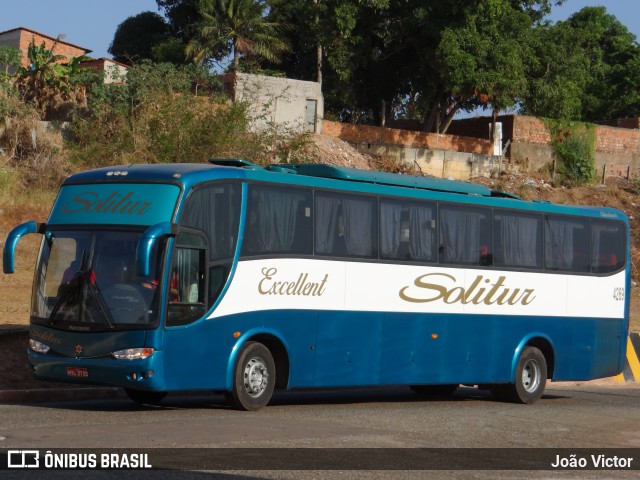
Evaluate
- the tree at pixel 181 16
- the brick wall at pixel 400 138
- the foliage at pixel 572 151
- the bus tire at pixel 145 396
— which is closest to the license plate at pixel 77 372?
the bus tire at pixel 145 396

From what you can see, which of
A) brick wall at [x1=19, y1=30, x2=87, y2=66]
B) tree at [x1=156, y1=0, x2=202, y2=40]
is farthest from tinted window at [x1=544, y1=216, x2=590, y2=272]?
tree at [x1=156, y1=0, x2=202, y2=40]

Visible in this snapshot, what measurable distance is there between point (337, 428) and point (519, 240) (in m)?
6.87

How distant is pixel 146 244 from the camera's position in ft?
42.1

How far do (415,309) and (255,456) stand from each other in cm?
713

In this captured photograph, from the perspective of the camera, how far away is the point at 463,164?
1800 inches

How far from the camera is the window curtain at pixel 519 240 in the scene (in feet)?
61.7

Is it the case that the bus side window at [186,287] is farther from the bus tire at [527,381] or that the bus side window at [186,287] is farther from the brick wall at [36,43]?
the brick wall at [36,43]

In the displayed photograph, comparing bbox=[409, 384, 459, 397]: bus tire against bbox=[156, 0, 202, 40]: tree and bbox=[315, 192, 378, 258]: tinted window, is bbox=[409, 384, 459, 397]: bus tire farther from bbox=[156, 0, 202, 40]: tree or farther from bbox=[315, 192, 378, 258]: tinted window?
bbox=[156, 0, 202, 40]: tree

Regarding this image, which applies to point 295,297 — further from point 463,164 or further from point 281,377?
point 463,164

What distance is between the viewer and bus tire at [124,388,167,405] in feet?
50.5

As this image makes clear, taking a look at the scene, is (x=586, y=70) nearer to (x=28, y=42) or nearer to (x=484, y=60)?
(x=484, y=60)

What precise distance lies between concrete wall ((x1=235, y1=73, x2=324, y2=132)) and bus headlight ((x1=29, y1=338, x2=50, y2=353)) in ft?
77.5

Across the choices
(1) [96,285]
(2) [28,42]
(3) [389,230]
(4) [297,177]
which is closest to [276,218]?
(4) [297,177]

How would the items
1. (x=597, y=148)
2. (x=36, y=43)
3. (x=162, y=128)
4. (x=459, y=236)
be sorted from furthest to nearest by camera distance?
1. (x=597, y=148)
2. (x=36, y=43)
3. (x=162, y=128)
4. (x=459, y=236)
